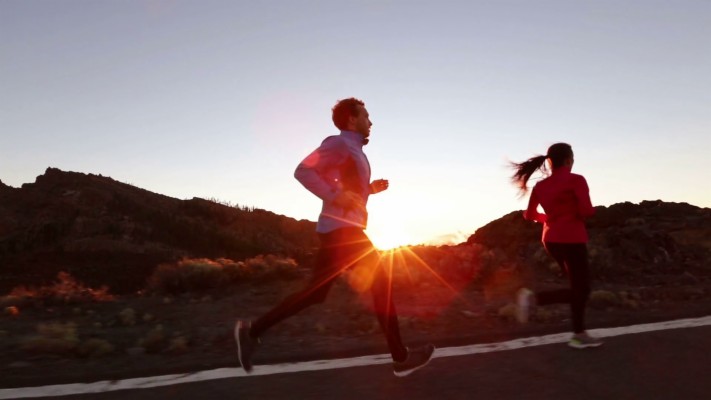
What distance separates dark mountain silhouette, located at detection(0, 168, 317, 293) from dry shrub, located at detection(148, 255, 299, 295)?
1025cm

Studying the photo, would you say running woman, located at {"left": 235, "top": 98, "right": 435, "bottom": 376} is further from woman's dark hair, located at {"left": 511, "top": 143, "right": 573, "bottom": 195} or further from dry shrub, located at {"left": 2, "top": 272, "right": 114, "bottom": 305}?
dry shrub, located at {"left": 2, "top": 272, "right": 114, "bottom": 305}

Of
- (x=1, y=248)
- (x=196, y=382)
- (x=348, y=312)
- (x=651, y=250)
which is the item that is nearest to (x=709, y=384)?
(x=196, y=382)

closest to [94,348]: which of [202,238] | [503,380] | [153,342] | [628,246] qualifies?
[153,342]

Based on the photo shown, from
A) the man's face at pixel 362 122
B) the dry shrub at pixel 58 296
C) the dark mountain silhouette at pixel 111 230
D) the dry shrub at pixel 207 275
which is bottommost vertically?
the dry shrub at pixel 58 296

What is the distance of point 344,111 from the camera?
4660 mm

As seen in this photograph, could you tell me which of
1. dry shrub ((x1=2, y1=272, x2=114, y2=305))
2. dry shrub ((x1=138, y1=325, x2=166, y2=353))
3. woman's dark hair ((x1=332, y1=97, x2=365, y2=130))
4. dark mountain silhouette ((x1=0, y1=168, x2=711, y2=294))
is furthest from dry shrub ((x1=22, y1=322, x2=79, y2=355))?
dark mountain silhouette ((x1=0, y1=168, x2=711, y2=294))

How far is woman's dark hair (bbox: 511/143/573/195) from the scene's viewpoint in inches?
231

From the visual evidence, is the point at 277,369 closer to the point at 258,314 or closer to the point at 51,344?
the point at 51,344

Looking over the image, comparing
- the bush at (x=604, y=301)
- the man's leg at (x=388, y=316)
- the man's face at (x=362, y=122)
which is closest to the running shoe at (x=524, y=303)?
the bush at (x=604, y=301)

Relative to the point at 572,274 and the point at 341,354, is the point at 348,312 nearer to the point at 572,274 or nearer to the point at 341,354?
the point at 341,354

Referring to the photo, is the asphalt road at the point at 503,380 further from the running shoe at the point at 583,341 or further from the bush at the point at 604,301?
the bush at the point at 604,301

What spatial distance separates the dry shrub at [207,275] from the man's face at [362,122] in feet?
17.6

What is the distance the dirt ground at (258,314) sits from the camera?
5.47m

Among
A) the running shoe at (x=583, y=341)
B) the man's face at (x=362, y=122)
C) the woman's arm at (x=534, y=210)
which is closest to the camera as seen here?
the man's face at (x=362, y=122)
